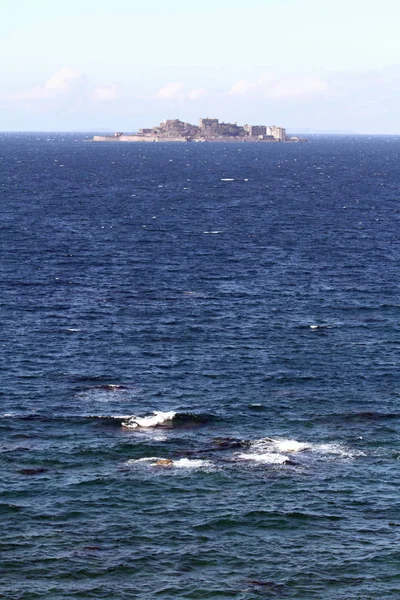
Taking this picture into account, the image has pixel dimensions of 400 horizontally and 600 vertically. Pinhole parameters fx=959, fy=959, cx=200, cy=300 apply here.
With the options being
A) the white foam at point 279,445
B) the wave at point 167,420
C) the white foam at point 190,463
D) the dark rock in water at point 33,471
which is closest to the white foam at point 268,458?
the white foam at point 279,445

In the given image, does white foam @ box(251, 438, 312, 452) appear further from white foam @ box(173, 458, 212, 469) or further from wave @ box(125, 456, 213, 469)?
wave @ box(125, 456, 213, 469)

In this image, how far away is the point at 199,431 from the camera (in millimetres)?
78312

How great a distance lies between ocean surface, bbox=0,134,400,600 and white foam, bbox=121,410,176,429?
10.1 inches

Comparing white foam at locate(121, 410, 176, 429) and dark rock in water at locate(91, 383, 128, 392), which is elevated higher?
dark rock in water at locate(91, 383, 128, 392)

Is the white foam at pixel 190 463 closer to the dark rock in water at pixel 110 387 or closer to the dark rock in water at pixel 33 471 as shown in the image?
the dark rock in water at pixel 33 471

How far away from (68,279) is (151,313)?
22651 millimetres

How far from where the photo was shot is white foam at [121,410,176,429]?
79.5 meters

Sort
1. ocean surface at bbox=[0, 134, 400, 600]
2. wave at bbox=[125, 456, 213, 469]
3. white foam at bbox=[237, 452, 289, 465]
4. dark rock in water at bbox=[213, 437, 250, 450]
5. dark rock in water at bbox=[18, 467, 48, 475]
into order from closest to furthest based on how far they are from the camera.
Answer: ocean surface at bbox=[0, 134, 400, 600], dark rock in water at bbox=[18, 467, 48, 475], wave at bbox=[125, 456, 213, 469], white foam at bbox=[237, 452, 289, 465], dark rock in water at bbox=[213, 437, 250, 450]

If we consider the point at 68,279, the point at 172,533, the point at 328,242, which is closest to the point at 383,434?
the point at 172,533

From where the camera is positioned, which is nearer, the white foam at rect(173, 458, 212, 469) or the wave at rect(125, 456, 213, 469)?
the white foam at rect(173, 458, 212, 469)

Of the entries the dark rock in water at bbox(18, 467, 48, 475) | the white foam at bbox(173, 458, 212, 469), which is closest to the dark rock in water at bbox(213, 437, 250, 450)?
the white foam at bbox(173, 458, 212, 469)

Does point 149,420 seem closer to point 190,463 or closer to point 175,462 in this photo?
point 175,462

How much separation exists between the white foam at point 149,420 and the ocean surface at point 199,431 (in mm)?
256

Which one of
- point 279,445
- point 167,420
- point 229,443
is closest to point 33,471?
point 167,420
